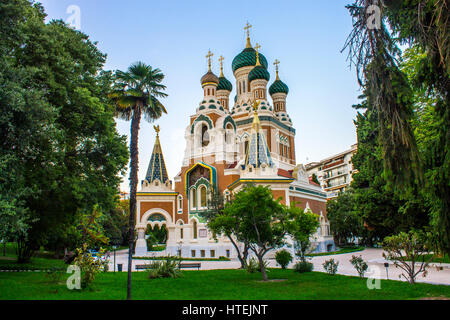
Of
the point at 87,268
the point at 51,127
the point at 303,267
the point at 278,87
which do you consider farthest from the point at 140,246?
the point at 278,87

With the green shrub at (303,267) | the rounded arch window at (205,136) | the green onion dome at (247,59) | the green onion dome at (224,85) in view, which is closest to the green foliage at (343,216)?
the rounded arch window at (205,136)

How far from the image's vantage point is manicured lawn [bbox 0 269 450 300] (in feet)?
30.8

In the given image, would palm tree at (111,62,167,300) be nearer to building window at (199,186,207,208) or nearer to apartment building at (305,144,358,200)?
building window at (199,186,207,208)

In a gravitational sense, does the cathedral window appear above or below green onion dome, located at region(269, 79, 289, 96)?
below

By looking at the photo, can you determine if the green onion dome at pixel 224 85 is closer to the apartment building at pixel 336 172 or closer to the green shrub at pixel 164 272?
the green shrub at pixel 164 272

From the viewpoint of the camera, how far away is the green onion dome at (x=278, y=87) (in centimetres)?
3756

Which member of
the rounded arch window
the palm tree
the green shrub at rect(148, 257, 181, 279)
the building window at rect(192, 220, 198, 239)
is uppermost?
the rounded arch window

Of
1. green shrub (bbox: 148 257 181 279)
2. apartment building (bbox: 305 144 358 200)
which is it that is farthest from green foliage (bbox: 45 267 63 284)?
apartment building (bbox: 305 144 358 200)

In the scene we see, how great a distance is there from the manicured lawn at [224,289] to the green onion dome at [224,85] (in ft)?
86.2

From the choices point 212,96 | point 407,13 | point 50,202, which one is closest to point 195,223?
point 212,96

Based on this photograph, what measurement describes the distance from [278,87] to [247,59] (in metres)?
4.41

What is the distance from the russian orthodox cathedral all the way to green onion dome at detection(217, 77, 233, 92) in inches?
120

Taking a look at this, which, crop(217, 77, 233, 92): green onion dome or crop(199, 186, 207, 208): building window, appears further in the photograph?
crop(217, 77, 233, 92): green onion dome
